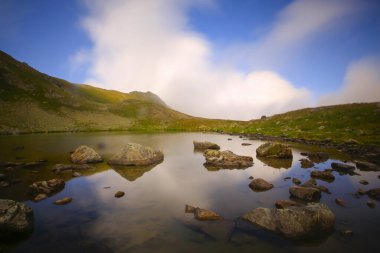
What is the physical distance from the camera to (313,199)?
18.1m

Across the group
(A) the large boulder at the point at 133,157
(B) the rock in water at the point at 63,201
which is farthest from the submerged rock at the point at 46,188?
(A) the large boulder at the point at 133,157

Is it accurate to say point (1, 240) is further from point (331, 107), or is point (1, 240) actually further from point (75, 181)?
point (331, 107)

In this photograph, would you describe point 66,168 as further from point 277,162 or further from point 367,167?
point 367,167

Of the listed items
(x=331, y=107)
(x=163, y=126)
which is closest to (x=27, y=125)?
(x=163, y=126)

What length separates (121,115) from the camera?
549ft

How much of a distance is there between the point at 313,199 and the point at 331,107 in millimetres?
104299

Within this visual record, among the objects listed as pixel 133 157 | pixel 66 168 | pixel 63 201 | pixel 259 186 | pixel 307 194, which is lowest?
pixel 63 201

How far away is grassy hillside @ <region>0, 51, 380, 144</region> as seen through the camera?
243 feet

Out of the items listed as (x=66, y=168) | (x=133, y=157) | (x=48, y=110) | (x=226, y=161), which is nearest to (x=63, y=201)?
(x=66, y=168)

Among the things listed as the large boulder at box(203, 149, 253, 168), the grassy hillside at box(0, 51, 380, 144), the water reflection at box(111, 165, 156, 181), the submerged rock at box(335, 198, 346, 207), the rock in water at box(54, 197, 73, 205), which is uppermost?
the grassy hillside at box(0, 51, 380, 144)

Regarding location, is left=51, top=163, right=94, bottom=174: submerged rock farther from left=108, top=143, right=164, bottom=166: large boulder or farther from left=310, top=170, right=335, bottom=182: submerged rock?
left=310, top=170, right=335, bottom=182: submerged rock

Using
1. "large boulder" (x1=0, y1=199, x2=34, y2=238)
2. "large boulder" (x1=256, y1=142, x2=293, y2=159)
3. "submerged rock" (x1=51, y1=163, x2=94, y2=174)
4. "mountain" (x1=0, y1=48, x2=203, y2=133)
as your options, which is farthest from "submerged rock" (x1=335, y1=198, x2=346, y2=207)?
"mountain" (x1=0, y1=48, x2=203, y2=133)

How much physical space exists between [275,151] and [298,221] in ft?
87.0

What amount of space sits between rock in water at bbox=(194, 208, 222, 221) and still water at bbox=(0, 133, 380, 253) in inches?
16.8
